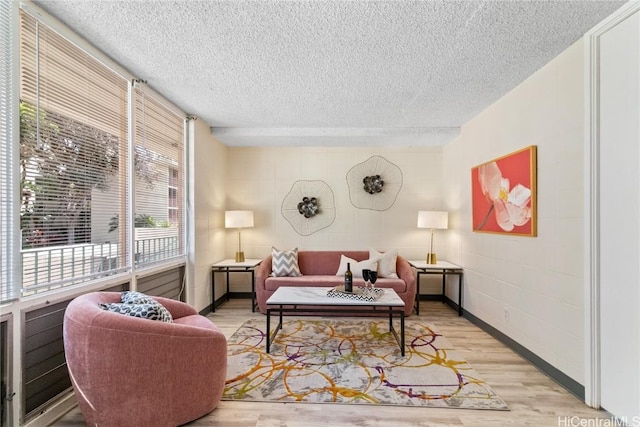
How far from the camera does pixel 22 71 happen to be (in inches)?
64.1

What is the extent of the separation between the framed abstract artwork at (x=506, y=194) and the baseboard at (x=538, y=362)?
1061 millimetres

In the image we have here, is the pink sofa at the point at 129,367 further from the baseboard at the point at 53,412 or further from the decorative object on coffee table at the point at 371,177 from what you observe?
the decorative object on coffee table at the point at 371,177

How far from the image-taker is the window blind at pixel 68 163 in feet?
5.43

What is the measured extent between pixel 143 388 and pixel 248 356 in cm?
111

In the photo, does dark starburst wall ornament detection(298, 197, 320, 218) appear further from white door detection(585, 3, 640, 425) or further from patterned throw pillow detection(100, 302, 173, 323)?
white door detection(585, 3, 640, 425)

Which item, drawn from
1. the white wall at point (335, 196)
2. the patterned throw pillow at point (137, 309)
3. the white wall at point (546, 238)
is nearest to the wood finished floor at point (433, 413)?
the white wall at point (546, 238)

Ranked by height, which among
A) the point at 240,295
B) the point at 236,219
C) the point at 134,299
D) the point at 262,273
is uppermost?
the point at 236,219

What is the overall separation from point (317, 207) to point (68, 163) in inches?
124

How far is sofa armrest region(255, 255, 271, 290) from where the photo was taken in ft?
12.3

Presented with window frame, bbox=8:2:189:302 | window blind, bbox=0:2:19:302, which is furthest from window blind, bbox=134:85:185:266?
window blind, bbox=0:2:19:302

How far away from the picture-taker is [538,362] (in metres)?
2.37

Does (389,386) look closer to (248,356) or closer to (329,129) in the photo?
(248,356)

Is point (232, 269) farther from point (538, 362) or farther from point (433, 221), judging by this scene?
point (538, 362)

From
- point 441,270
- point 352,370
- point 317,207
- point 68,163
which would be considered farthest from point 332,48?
point 441,270
